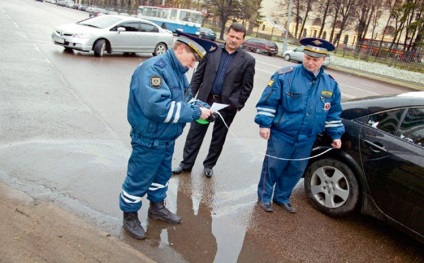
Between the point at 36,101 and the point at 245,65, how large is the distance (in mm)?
4336

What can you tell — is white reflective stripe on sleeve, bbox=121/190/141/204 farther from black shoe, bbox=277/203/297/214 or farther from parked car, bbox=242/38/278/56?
parked car, bbox=242/38/278/56

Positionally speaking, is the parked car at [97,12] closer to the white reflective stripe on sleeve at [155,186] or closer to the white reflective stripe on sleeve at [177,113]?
the white reflective stripe on sleeve at [155,186]

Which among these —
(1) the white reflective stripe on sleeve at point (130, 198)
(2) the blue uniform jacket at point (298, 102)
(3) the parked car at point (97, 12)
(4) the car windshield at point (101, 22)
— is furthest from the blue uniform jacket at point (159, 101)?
(3) the parked car at point (97, 12)

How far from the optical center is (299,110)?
3.86 metres

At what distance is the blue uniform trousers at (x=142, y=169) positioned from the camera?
3232 millimetres

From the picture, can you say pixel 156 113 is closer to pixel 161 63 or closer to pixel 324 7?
pixel 161 63

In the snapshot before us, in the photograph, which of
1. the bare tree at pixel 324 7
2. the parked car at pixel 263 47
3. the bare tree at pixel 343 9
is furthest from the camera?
the bare tree at pixel 324 7

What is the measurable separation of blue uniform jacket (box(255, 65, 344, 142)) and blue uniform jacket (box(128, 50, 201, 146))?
97cm

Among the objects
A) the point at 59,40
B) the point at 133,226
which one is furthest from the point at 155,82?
the point at 59,40

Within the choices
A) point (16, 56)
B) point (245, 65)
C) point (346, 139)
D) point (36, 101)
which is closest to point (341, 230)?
point (346, 139)

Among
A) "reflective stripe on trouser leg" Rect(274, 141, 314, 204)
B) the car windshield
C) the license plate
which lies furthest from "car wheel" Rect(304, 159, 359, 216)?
the car windshield

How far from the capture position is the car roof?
3.91m

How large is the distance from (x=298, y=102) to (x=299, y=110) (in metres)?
0.08

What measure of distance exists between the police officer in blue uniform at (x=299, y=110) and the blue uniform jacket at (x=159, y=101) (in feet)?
3.24
